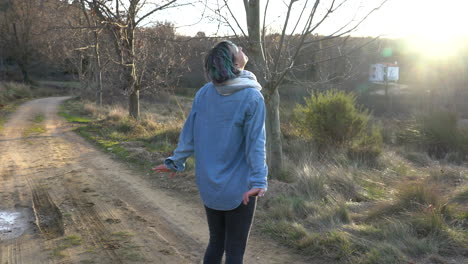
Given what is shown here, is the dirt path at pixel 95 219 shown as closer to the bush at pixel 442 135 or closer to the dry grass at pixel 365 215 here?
the dry grass at pixel 365 215

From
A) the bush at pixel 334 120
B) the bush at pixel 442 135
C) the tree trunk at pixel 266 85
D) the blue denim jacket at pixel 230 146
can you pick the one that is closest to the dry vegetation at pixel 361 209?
the tree trunk at pixel 266 85

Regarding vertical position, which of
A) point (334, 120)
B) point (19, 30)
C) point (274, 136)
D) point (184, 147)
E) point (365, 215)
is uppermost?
point (19, 30)

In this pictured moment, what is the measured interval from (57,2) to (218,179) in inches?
608

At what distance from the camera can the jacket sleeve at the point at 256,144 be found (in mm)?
2441

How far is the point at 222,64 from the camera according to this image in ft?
8.13

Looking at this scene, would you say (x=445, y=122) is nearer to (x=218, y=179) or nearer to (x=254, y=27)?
(x=254, y=27)

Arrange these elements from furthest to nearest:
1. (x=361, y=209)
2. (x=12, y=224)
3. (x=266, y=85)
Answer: (x=266, y=85) < (x=361, y=209) < (x=12, y=224)

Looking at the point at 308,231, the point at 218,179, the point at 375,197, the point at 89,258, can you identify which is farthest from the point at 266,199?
the point at 218,179

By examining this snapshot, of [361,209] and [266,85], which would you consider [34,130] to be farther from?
[361,209]

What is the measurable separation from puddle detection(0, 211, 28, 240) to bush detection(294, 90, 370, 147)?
7890 millimetres

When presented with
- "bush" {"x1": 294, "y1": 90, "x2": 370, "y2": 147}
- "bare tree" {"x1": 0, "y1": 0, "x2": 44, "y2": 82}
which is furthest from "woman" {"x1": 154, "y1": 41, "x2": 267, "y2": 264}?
"bare tree" {"x1": 0, "y1": 0, "x2": 44, "y2": 82}

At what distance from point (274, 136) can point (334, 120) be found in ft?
13.8


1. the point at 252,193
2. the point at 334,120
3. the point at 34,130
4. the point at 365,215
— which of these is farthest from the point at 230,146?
the point at 34,130

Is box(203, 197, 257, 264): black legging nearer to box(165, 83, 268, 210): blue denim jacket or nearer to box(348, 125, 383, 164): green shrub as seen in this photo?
box(165, 83, 268, 210): blue denim jacket
